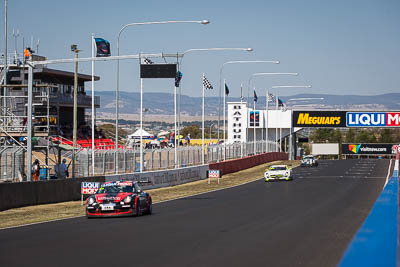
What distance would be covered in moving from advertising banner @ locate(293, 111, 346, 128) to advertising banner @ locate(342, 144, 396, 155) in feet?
168

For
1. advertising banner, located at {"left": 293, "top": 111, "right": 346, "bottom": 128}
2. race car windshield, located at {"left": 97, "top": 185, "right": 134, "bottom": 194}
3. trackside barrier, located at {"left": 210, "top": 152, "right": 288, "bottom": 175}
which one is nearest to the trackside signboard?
advertising banner, located at {"left": 293, "top": 111, "right": 346, "bottom": 128}

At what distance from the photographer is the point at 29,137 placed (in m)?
28.0

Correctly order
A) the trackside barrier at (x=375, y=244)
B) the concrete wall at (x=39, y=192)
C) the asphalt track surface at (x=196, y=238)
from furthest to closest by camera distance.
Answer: the concrete wall at (x=39, y=192)
the asphalt track surface at (x=196, y=238)
the trackside barrier at (x=375, y=244)

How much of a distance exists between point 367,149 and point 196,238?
13598 cm

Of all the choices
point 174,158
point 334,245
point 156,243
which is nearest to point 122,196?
point 156,243

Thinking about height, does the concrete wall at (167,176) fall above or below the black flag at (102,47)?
below

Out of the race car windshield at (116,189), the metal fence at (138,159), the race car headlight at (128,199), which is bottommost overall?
the race car headlight at (128,199)

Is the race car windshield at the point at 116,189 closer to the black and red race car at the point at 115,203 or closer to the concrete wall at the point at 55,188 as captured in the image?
the black and red race car at the point at 115,203

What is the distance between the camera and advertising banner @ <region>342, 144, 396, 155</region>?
144250 mm

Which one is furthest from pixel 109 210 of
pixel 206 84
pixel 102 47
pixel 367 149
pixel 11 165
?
pixel 367 149

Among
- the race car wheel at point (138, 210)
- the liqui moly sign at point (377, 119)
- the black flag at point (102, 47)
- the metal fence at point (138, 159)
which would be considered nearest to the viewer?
the race car wheel at point (138, 210)

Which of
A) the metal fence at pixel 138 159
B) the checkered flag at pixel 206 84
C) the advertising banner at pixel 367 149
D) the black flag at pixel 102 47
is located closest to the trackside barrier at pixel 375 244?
the black flag at pixel 102 47

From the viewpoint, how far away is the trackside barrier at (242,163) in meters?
58.8

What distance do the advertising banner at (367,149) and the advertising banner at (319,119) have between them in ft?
168
